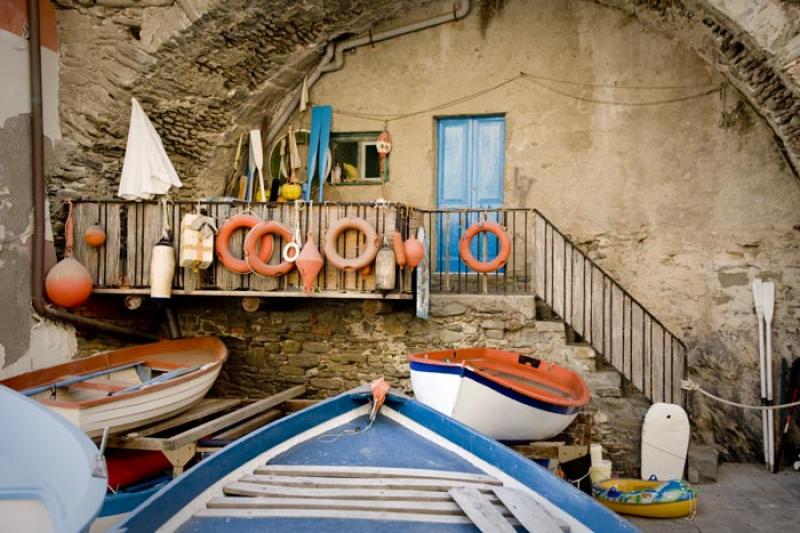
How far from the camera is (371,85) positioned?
870 cm

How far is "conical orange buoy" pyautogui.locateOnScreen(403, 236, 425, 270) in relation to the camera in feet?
20.4

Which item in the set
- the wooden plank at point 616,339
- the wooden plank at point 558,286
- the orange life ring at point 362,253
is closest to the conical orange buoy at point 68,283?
the orange life ring at point 362,253

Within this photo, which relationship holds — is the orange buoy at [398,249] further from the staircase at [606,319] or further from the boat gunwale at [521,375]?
the boat gunwale at [521,375]

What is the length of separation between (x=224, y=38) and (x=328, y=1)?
62.0 inches

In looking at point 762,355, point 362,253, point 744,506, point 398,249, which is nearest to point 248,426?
point 362,253

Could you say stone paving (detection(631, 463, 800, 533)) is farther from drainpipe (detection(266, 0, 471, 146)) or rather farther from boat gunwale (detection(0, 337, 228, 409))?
drainpipe (detection(266, 0, 471, 146))

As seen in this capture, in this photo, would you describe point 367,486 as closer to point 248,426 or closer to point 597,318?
point 248,426

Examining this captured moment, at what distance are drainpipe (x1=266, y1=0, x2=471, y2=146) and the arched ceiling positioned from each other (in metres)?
0.17

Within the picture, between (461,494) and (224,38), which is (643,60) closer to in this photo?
(224,38)

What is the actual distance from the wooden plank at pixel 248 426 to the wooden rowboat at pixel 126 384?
568 mm

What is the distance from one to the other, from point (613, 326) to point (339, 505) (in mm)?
4648

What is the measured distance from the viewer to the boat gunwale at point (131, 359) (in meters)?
4.87

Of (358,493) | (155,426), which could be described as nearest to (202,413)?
(155,426)

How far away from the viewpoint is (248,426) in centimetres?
615
